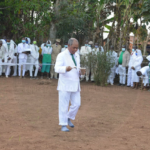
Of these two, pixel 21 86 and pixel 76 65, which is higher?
Answer: pixel 76 65

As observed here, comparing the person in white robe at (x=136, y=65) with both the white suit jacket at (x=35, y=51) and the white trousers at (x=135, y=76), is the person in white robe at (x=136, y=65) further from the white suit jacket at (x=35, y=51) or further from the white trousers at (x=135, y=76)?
the white suit jacket at (x=35, y=51)

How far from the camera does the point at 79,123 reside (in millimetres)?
6586

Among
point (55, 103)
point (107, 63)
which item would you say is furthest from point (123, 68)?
point (55, 103)

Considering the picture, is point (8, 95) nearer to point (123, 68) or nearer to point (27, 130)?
point (27, 130)

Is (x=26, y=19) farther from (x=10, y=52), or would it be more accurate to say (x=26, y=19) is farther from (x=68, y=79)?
(x=68, y=79)

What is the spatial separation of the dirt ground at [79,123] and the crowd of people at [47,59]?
3.27m

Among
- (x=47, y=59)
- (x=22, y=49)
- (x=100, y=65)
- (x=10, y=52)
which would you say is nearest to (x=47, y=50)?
(x=47, y=59)

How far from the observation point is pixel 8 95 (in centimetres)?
1005

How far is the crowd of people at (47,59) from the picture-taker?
13.9 meters

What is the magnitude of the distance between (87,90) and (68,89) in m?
6.59

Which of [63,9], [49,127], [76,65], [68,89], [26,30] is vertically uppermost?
[63,9]

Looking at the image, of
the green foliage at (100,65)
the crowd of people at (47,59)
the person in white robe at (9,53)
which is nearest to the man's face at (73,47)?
the green foliage at (100,65)

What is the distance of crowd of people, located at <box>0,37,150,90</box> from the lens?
45.8ft

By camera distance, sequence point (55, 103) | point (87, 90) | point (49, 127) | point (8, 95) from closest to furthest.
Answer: point (49, 127)
point (55, 103)
point (8, 95)
point (87, 90)
